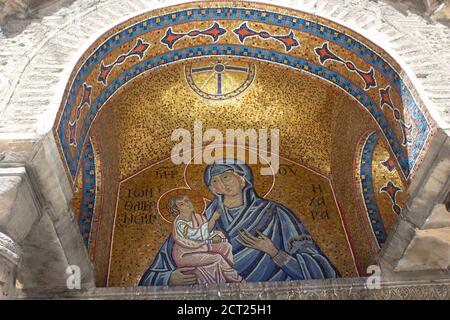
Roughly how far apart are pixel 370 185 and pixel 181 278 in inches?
87.3

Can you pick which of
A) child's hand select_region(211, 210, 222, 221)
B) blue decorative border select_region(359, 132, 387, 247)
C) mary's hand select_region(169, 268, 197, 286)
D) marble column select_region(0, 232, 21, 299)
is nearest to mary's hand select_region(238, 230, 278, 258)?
child's hand select_region(211, 210, 222, 221)

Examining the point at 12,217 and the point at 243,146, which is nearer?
the point at 12,217

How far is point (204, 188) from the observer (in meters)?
5.97

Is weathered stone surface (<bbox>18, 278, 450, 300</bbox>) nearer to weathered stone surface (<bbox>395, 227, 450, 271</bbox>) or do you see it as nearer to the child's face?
weathered stone surface (<bbox>395, 227, 450, 271</bbox>)

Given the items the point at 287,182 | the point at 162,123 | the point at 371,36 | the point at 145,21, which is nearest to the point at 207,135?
the point at 162,123

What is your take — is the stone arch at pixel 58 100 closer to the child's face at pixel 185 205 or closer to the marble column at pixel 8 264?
the marble column at pixel 8 264

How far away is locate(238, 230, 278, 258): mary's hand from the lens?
213 inches

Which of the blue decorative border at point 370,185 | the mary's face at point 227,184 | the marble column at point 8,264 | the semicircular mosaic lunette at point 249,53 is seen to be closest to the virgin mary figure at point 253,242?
the mary's face at point 227,184

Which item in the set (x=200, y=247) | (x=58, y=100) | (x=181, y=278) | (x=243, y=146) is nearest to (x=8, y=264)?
(x=58, y=100)

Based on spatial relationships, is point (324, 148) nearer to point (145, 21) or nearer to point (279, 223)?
point (279, 223)

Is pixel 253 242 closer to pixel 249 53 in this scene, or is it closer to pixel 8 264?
pixel 249 53

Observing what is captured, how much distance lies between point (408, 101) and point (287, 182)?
181 cm

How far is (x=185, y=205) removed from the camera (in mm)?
5844
